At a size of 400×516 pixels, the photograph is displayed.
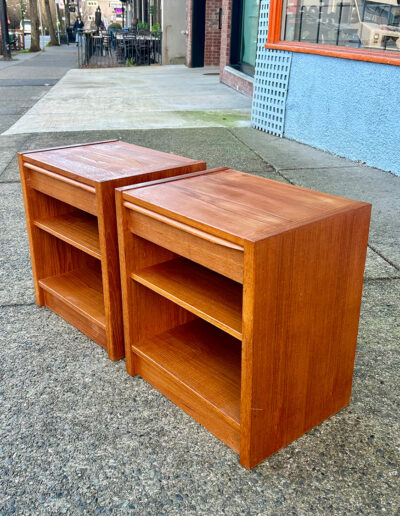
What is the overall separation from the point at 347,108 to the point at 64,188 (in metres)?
4.60

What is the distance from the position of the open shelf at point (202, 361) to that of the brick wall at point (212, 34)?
15202 mm

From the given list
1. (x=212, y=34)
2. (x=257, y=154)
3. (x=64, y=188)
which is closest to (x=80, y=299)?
(x=64, y=188)

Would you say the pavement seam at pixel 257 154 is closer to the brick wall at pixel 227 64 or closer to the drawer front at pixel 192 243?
the brick wall at pixel 227 64

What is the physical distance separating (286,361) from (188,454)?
526mm

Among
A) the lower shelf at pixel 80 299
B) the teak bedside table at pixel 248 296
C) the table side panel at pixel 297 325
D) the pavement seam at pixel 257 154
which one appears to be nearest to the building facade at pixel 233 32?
the pavement seam at pixel 257 154

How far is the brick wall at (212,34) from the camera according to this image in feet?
51.7

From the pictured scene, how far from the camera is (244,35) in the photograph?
11812 millimetres

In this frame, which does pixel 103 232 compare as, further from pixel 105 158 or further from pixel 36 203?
pixel 36 203

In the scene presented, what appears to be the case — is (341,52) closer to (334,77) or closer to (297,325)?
(334,77)

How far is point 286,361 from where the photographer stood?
1862 millimetres

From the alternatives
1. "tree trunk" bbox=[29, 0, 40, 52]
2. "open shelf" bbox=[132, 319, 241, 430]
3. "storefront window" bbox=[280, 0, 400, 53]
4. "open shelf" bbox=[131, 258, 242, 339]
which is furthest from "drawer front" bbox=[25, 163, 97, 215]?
"tree trunk" bbox=[29, 0, 40, 52]

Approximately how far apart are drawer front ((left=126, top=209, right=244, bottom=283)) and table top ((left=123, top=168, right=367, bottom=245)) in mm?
34

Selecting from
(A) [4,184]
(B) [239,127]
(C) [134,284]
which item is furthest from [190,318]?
(B) [239,127]

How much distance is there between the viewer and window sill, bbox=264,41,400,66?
5.56m
